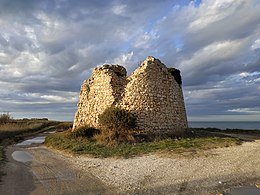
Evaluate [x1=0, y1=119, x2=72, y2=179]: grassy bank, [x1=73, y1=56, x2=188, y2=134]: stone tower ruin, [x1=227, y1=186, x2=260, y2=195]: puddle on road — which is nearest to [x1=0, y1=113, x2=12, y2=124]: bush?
[x1=0, y1=119, x2=72, y2=179]: grassy bank

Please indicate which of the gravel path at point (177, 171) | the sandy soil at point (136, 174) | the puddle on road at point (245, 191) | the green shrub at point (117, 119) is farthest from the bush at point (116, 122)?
the puddle on road at point (245, 191)

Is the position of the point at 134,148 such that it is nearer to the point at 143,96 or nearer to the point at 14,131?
the point at 143,96

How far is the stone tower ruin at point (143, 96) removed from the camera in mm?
19234

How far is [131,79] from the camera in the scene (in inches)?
808

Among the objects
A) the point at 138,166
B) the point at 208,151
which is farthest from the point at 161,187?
the point at 208,151

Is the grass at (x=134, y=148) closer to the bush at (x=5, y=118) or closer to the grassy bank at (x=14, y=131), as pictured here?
the grassy bank at (x=14, y=131)

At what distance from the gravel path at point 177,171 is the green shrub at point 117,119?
5.59 m

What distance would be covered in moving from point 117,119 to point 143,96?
2.74 metres

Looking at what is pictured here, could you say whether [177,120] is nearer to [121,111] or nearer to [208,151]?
[121,111]

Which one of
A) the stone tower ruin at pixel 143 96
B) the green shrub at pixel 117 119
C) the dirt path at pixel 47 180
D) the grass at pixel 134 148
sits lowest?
the dirt path at pixel 47 180

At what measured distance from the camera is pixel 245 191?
7125 millimetres

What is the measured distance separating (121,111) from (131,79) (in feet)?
10.5

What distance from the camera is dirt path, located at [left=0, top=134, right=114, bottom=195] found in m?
7.18

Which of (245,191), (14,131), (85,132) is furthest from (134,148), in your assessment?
(14,131)
